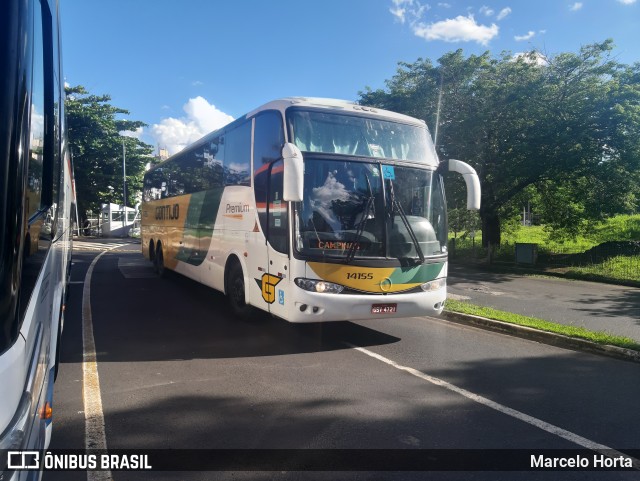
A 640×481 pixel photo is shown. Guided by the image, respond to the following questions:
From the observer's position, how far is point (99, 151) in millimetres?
40375

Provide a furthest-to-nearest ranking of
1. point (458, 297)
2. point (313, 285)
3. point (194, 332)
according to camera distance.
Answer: point (458, 297) < point (194, 332) < point (313, 285)

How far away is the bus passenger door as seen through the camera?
666cm

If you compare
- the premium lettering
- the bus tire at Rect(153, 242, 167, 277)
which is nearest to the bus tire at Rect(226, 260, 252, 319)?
the premium lettering

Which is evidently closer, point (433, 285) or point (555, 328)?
point (433, 285)

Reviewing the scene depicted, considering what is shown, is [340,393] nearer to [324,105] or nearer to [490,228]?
[324,105]

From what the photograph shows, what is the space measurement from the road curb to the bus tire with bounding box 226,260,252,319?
394cm

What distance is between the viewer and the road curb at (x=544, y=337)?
673 centimetres

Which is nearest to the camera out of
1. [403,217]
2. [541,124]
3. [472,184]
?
[403,217]

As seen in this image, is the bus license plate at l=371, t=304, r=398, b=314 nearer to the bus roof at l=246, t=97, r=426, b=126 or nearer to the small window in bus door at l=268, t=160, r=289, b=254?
the small window in bus door at l=268, t=160, r=289, b=254

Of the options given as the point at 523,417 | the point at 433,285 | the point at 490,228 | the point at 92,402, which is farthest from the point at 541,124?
the point at 92,402

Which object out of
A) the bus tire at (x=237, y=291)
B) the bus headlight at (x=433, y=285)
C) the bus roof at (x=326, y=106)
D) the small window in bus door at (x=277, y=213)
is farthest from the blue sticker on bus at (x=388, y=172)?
the bus tire at (x=237, y=291)

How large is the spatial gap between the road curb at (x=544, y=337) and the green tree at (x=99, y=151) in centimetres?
3790

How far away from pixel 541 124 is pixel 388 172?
15786 mm

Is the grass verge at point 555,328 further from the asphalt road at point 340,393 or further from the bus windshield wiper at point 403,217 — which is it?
the bus windshield wiper at point 403,217
